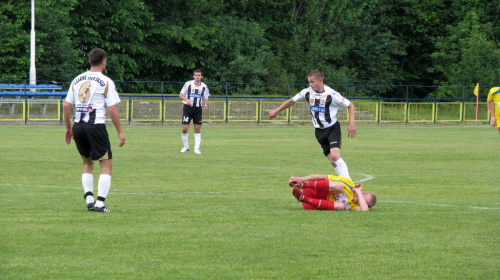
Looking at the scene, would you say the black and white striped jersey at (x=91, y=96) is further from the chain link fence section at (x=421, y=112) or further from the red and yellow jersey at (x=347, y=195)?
the chain link fence section at (x=421, y=112)

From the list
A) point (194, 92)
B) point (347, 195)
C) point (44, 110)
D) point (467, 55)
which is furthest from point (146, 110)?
point (347, 195)

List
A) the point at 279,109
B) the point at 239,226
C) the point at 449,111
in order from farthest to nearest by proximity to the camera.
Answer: the point at 449,111, the point at 279,109, the point at 239,226

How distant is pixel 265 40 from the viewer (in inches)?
2325

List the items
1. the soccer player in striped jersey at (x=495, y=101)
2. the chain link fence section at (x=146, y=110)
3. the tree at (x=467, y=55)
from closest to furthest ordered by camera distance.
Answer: the soccer player in striped jersey at (x=495, y=101), the chain link fence section at (x=146, y=110), the tree at (x=467, y=55)

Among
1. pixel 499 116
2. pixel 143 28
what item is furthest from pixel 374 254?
pixel 143 28

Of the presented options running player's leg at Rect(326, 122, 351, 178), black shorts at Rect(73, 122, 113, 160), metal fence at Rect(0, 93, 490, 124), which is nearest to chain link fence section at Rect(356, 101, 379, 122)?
metal fence at Rect(0, 93, 490, 124)

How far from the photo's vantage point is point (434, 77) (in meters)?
70.1

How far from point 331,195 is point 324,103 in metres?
2.68

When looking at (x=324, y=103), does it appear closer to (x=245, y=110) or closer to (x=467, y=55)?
(x=245, y=110)

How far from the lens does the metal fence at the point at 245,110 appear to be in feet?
130

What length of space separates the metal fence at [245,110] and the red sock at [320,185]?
1209 inches

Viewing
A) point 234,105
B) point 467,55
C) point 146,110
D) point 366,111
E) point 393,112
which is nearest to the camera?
point 146,110

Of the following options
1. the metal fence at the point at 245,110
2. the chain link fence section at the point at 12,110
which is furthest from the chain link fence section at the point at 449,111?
the chain link fence section at the point at 12,110

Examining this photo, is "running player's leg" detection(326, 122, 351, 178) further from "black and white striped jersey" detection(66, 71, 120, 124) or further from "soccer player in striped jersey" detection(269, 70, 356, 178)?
"black and white striped jersey" detection(66, 71, 120, 124)
